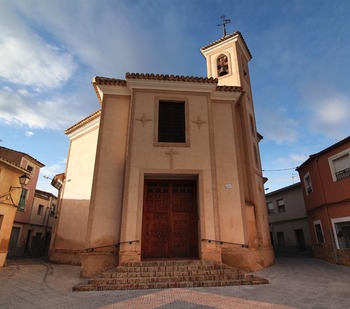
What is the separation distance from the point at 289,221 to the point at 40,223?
2400cm

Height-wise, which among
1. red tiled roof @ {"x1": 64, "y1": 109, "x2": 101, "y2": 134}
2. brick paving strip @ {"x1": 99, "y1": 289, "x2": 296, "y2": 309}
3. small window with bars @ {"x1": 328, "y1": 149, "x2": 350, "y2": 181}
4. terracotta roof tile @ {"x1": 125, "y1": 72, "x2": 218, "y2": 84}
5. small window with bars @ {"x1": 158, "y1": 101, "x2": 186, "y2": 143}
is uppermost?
red tiled roof @ {"x1": 64, "y1": 109, "x2": 101, "y2": 134}

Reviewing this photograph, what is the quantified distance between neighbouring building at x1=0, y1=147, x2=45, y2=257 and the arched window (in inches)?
665

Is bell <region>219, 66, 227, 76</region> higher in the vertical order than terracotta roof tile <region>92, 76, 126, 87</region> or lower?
higher

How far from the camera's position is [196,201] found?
947 cm

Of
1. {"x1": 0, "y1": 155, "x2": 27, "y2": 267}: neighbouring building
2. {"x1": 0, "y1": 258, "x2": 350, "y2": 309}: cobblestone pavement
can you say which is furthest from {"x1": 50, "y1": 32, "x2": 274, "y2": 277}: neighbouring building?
{"x1": 0, "y1": 155, "x2": 27, "y2": 267}: neighbouring building

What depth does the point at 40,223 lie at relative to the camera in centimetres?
2428

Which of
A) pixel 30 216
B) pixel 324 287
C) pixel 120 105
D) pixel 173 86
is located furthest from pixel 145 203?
pixel 30 216

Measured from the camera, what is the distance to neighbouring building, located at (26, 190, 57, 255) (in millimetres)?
23109

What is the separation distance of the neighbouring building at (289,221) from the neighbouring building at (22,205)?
21639mm

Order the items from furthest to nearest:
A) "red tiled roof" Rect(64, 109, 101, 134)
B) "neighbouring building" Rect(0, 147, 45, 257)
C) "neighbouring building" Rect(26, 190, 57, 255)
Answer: "neighbouring building" Rect(26, 190, 57, 255)
"neighbouring building" Rect(0, 147, 45, 257)
"red tiled roof" Rect(64, 109, 101, 134)

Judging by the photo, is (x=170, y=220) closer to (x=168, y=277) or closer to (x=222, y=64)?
(x=168, y=277)

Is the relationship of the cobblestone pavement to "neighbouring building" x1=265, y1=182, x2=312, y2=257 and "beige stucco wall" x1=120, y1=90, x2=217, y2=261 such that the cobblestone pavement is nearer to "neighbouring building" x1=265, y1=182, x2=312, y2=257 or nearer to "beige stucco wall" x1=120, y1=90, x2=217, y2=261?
"beige stucco wall" x1=120, y1=90, x2=217, y2=261

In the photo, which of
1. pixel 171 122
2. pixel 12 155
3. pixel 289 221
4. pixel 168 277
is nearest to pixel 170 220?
pixel 168 277

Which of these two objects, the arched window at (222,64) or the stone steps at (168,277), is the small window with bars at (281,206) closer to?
the arched window at (222,64)
